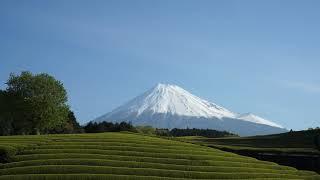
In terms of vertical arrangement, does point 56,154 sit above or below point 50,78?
below

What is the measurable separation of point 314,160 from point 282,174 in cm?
1088

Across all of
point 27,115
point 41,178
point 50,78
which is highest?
point 50,78

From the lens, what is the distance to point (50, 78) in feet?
348

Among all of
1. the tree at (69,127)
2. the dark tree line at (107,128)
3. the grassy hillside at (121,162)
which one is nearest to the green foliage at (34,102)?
the tree at (69,127)

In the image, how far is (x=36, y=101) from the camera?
102 meters

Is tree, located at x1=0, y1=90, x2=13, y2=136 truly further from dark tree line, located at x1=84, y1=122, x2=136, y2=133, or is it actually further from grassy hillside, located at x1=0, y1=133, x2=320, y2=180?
grassy hillside, located at x1=0, y1=133, x2=320, y2=180

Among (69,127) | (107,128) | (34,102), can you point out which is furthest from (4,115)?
(107,128)

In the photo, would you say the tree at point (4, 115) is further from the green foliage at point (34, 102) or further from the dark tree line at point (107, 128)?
the dark tree line at point (107, 128)

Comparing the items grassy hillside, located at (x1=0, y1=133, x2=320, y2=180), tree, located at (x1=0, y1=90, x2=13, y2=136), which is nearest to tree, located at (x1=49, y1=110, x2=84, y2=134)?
tree, located at (x1=0, y1=90, x2=13, y2=136)

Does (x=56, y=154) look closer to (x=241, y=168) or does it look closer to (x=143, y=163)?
(x=143, y=163)

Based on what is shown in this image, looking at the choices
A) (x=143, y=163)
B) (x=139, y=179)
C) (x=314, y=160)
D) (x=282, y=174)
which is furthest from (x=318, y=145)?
(x=139, y=179)

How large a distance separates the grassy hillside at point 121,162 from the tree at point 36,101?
4470cm

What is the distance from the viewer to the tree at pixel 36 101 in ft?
336

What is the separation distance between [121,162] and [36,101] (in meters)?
58.0
